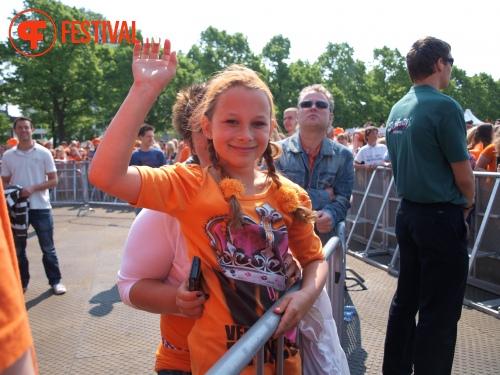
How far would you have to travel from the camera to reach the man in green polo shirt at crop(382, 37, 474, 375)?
9.05ft

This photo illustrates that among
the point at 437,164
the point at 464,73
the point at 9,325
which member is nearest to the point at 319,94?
the point at 437,164

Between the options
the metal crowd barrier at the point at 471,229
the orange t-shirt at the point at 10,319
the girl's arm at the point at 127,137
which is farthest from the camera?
the metal crowd barrier at the point at 471,229

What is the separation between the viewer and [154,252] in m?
1.64

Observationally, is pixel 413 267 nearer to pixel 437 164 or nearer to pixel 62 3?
pixel 437 164

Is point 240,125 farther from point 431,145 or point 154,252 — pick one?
point 431,145

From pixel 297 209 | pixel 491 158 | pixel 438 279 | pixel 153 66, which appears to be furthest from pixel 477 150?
pixel 153 66

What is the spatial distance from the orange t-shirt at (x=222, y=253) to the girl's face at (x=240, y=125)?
0.39 feet

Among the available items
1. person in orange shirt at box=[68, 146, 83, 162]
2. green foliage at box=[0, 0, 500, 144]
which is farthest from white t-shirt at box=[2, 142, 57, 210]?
green foliage at box=[0, 0, 500, 144]

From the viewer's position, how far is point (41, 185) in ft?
19.5

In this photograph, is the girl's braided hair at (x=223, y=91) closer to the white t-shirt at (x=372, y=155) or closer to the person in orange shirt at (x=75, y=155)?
the white t-shirt at (x=372, y=155)

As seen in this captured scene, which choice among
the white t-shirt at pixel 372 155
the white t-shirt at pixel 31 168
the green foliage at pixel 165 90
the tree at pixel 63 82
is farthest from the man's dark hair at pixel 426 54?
the tree at pixel 63 82

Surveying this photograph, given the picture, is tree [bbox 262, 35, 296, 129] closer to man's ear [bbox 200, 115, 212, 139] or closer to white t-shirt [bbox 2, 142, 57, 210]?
white t-shirt [bbox 2, 142, 57, 210]

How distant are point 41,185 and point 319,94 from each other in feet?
13.9

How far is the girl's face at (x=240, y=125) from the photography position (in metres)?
1.52
